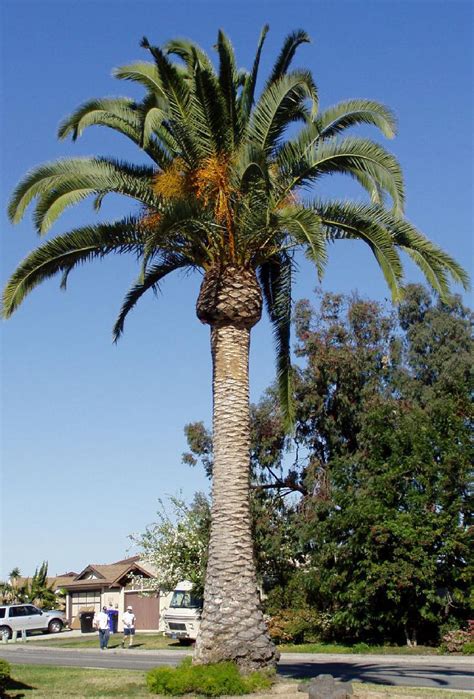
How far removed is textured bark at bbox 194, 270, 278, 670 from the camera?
529 inches

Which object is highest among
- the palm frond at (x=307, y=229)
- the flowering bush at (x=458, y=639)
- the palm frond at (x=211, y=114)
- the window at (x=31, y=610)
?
the palm frond at (x=211, y=114)

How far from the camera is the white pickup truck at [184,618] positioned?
32.6 meters

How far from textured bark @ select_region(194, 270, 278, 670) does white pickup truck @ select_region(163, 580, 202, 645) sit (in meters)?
19.1

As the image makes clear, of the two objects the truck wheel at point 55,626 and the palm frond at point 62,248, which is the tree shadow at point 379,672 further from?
the truck wheel at point 55,626

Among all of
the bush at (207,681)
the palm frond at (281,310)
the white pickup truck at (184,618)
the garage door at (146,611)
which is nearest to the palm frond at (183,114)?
the palm frond at (281,310)

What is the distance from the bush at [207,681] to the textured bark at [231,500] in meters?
0.36

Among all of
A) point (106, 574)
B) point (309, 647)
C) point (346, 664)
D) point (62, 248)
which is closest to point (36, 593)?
point (106, 574)

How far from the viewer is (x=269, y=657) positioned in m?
13.5

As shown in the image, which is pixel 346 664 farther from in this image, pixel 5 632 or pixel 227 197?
pixel 5 632

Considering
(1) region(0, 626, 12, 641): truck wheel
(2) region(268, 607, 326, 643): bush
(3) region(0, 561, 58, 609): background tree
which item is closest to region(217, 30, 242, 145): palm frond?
(2) region(268, 607, 326, 643): bush

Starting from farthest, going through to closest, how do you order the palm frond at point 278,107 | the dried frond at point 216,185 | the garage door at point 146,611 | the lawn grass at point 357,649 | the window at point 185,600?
1. the garage door at point 146,611
2. the window at point 185,600
3. the lawn grass at point 357,649
4. the dried frond at point 216,185
5. the palm frond at point 278,107

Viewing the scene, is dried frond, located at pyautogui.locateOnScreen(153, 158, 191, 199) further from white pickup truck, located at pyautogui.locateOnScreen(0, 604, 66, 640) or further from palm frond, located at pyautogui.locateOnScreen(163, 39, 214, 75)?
white pickup truck, located at pyautogui.locateOnScreen(0, 604, 66, 640)

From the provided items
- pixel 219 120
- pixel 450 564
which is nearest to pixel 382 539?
pixel 450 564

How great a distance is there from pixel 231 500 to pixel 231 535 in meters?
0.59
